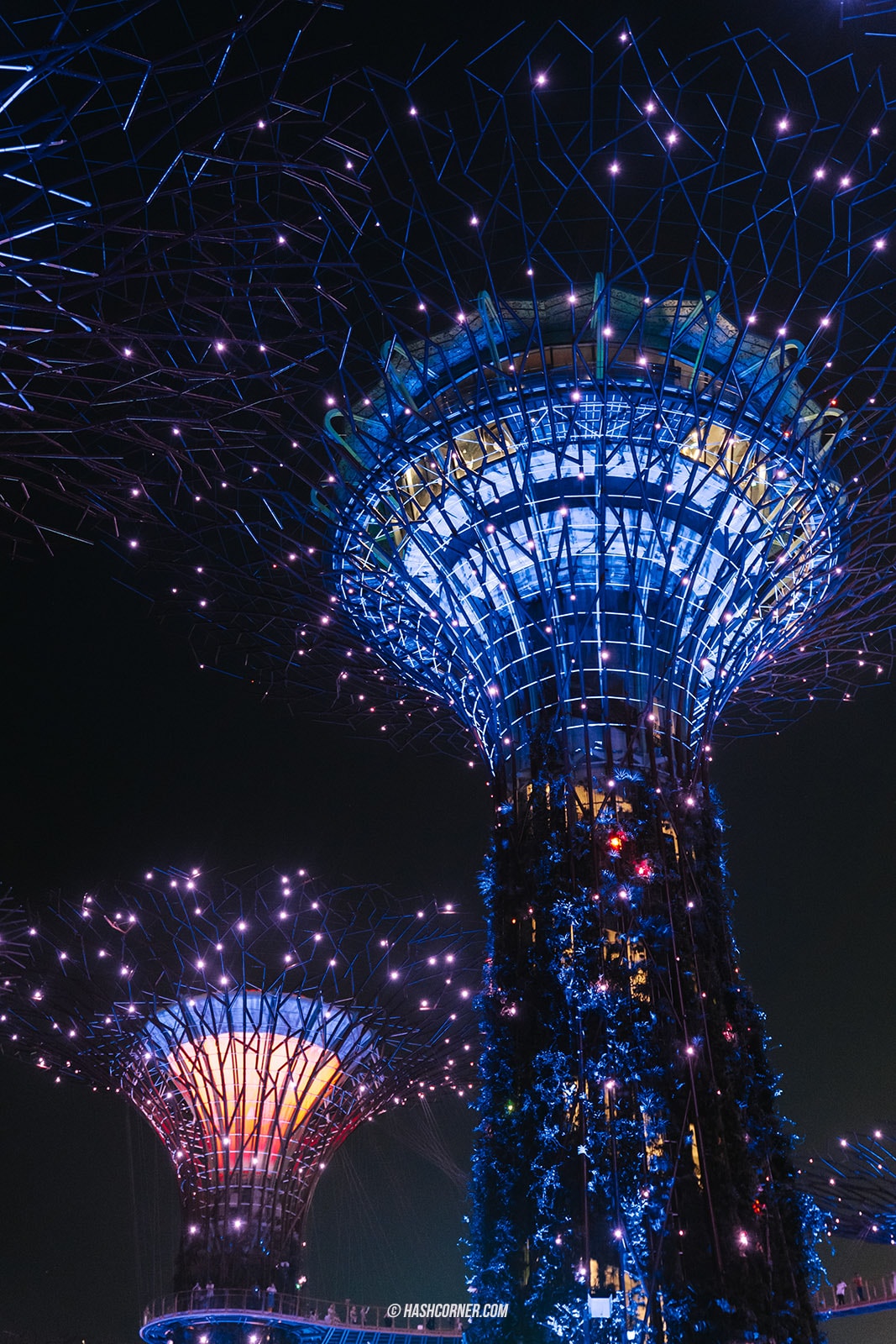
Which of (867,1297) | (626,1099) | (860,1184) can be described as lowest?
(867,1297)

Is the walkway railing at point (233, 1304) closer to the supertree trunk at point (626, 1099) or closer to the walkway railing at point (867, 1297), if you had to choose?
the walkway railing at point (867, 1297)

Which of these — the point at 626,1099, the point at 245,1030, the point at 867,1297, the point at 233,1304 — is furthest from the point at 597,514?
the point at 867,1297

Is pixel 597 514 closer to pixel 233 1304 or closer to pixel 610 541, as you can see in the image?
pixel 610 541

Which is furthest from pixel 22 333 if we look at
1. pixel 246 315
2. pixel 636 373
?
pixel 636 373

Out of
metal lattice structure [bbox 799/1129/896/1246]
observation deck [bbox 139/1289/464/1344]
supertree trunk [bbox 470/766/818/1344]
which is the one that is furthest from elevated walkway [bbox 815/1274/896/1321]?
supertree trunk [bbox 470/766/818/1344]

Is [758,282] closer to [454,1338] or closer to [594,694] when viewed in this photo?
[594,694]

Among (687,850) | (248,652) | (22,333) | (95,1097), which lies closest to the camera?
(22,333)
